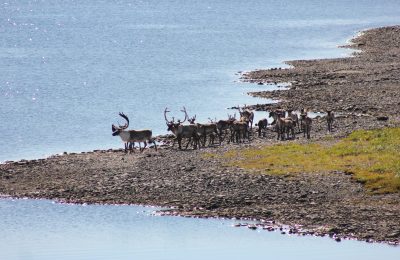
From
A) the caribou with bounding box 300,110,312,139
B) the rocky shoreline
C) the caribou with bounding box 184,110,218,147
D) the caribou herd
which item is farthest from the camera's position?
the caribou with bounding box 300,110,312,139

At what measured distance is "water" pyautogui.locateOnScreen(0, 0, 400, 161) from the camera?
60.3 meters

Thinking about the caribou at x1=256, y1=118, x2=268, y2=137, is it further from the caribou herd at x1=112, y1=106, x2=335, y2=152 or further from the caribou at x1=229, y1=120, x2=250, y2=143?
the caribou at x1=229, y1=120, x2=250, y2=143

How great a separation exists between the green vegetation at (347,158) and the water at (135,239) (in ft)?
19.3

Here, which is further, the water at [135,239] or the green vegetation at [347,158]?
the green vegetation at [347,158]

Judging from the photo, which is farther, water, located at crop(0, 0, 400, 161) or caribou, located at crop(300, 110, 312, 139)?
water, located at crop(0, 0, 400, 161)

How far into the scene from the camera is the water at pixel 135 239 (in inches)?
1284

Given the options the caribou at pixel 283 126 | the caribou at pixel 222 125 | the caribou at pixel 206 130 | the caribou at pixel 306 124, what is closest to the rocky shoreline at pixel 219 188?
the caribou at pixel 306 124

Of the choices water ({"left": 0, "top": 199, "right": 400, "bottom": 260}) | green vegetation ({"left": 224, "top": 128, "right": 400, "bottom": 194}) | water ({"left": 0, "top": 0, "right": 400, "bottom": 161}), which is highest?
water ({"left": 0, "top": 0, "right": 400, "bottom": 161})

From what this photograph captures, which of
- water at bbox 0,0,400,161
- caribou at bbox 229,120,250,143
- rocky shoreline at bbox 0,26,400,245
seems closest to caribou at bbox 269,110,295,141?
rocky shoreline at bbox 0,26,400,245

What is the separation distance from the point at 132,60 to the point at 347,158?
190 feet

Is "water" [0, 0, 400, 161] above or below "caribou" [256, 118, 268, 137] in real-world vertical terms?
above

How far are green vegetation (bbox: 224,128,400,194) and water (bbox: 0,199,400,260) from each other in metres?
5.87

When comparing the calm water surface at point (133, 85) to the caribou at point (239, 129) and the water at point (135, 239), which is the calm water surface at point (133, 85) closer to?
the water at point (135, 239)

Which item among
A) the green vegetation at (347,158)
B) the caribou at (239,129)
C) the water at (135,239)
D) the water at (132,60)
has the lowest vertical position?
the water at (135,239)
